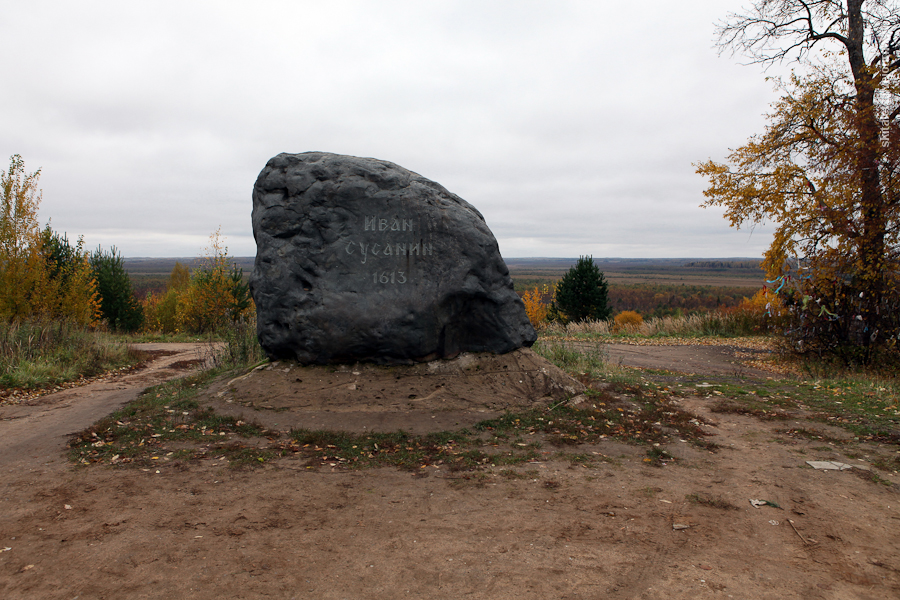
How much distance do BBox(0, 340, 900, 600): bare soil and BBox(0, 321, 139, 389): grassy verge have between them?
3.73m

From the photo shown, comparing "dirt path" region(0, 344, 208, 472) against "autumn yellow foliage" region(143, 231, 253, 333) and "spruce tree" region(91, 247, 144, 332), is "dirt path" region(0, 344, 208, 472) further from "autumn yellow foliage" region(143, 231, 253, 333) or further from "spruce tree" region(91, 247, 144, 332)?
"spruce tree" region(91, 247, 144, 332)

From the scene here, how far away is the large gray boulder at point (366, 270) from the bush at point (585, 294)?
2474 centimetres

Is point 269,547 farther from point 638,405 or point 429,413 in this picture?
point 638,405

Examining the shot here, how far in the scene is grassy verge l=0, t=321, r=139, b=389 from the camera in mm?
9008

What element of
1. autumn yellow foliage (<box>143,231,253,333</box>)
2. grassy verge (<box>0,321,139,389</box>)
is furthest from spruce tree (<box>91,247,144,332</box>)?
grassy verge (<box>0,321,139,389</box>)

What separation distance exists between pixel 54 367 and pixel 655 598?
10840 mm

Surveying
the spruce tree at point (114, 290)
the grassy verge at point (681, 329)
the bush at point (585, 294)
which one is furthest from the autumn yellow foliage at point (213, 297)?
the bush at point (585, 294)

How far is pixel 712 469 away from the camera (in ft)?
15.7

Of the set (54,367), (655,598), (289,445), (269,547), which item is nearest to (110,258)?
(54,367)

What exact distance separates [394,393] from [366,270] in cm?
163

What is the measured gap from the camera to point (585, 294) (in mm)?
30844

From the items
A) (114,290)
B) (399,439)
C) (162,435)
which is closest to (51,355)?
(162,435)

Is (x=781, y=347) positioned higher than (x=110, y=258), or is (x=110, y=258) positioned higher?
(x=110, y=258)

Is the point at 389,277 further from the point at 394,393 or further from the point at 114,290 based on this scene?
the point at 114,290
